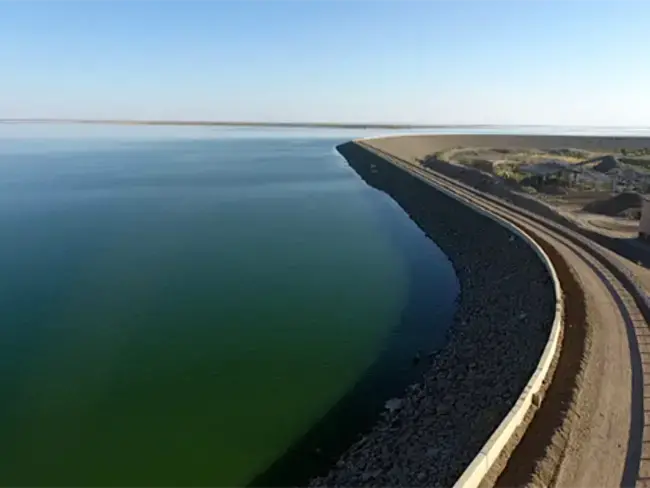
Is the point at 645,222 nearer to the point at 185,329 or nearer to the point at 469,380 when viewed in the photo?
the point at 469,380

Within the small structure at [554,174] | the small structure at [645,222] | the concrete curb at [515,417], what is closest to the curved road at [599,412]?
the concrete curb at [515,417]

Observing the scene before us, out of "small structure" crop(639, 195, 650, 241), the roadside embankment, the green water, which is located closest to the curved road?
the roadside embankment

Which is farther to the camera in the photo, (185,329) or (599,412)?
(185,329)

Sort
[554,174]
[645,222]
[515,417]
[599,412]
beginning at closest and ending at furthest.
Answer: [515,417] < [599,412] < [645,222] < [554,174]

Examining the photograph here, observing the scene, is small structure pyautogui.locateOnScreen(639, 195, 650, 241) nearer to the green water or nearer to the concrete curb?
the green water

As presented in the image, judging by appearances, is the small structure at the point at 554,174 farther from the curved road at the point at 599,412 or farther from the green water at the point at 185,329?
the curved road at the point at 599,412

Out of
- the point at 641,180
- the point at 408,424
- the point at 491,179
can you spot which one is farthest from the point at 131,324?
the point at 641,180

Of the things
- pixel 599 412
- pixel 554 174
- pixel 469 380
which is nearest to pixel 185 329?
pixel 469 380
